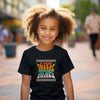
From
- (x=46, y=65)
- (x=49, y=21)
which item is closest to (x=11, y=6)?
(x=49, y=21)

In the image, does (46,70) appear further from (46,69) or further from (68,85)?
(68,85)

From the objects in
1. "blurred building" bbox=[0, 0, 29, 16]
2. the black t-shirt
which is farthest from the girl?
"blurred building" bbox=[0, 0, 29, 16]

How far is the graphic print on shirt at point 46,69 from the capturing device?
5.50 feet

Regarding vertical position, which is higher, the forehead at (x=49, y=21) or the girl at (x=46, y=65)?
the forehead at (x=49, y=21)

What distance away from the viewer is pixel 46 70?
5.50 feet

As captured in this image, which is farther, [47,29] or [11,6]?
[11,6]

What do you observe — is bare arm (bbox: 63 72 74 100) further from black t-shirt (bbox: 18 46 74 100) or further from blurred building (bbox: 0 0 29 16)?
blurred building (bbox: 0 0 29 16)

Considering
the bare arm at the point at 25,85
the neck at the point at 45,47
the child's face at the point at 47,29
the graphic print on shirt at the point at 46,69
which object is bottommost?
the bare arm at the point at 25,85

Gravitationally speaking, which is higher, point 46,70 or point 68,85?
point 46,70

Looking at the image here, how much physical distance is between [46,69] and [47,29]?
0.33m

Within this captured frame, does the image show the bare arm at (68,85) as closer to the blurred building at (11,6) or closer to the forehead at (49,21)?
the forehead at (49,21)

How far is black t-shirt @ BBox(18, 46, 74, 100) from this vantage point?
65.8 inches

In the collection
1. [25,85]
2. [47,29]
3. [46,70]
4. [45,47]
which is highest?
[47,29]

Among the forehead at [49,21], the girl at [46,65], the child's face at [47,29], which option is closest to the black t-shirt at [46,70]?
the girl at [46,65]
